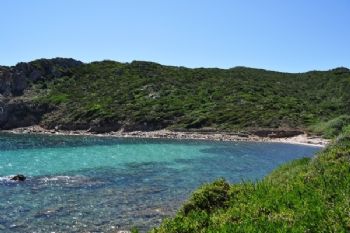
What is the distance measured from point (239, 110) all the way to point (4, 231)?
7675cm

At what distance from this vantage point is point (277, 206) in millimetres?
11133

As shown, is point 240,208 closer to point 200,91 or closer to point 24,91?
point 200,91

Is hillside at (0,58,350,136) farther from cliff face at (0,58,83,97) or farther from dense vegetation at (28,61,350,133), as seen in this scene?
cliff face at (0,58,83,97)

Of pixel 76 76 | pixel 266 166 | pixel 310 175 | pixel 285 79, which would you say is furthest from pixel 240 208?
pixel 285 79

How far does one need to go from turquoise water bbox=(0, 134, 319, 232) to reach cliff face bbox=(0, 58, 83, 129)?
1662 inches

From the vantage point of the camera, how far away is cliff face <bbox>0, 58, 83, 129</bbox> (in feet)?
349

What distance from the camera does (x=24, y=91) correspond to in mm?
118625

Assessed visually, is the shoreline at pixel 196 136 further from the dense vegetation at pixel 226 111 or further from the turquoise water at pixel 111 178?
the turquoise water at pixel 111 178

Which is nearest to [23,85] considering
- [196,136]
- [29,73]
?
[29,73]

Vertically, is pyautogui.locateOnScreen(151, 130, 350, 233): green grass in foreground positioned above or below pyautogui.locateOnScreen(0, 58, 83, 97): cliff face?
below

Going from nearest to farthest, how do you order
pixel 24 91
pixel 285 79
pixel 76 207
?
1. pixel 76 207
2. pixel 24 91
3. pixel 285 79

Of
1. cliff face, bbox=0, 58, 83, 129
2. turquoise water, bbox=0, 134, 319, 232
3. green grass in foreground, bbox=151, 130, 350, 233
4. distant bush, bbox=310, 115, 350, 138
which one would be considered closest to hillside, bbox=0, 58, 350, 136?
cliff face, bbox=0, 58, 83, 129

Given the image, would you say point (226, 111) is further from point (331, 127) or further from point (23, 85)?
point (23, 85)

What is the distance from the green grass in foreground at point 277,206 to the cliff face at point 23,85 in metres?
97.0
